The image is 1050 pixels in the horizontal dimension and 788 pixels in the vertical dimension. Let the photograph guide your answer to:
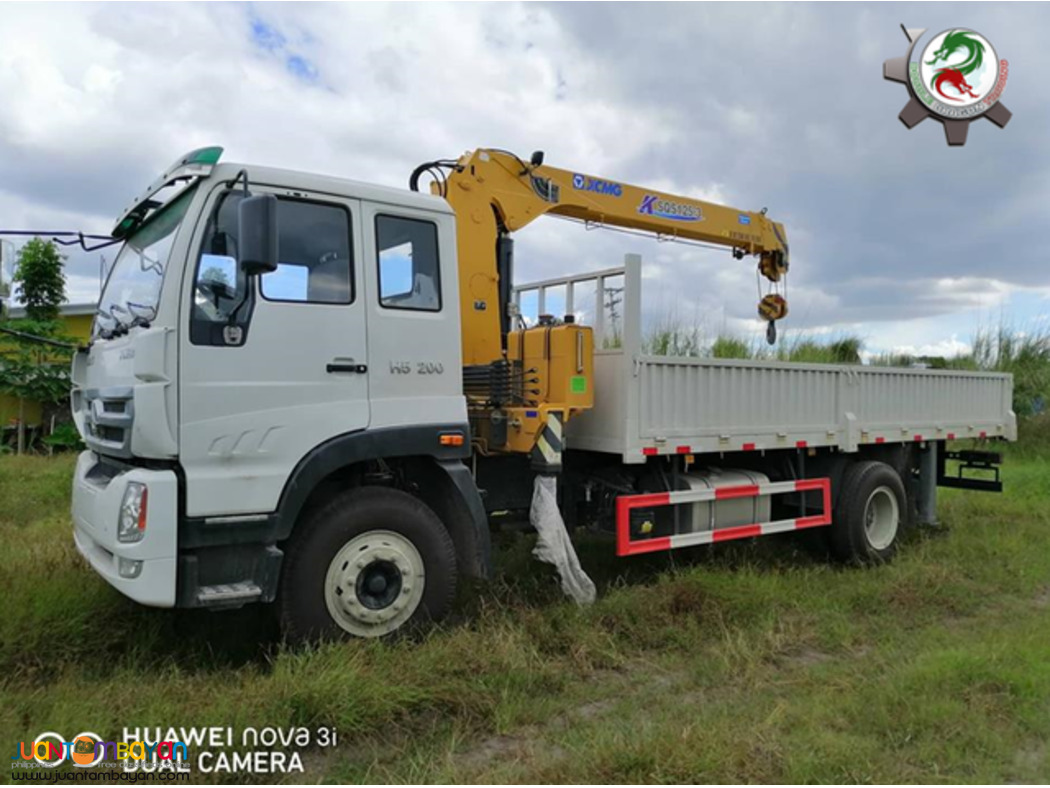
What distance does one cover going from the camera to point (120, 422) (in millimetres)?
3912

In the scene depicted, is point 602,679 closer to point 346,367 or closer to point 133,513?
point 346,367

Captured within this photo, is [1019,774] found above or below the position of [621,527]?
below

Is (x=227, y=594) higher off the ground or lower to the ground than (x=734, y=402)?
lower

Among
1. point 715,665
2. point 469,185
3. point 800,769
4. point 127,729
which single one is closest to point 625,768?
point 800,769

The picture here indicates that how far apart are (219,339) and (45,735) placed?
6.08 ft

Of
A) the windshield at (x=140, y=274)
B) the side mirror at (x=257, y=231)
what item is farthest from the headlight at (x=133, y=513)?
the side mirror at (x=257, y=231)

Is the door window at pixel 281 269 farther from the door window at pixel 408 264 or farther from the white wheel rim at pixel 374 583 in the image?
the white wheel rim at pixel 374 583

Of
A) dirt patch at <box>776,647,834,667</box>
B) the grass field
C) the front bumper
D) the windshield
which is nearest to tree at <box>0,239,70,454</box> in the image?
the grass field

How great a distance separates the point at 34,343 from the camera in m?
13.0

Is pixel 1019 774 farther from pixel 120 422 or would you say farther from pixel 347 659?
pixel 120 422

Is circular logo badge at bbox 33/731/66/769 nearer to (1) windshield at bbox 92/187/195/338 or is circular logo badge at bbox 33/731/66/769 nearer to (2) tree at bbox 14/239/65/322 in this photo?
(1) windshield at bbox 92/187/195/338

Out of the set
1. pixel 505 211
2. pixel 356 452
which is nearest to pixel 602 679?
pixel 356 452

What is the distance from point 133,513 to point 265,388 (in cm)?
85

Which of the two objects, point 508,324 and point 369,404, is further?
point 508,324
